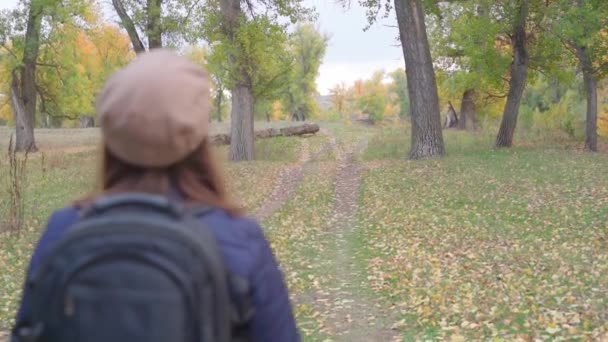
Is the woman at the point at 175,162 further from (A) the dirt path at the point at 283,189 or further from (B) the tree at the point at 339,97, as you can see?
(B) the tree at the point at 339,97

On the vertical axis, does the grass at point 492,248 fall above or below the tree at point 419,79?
below

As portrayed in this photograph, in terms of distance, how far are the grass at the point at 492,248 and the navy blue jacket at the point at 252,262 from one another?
15.2 ft

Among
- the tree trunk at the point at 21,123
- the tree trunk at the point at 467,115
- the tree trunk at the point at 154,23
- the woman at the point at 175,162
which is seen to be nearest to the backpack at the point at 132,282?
the woman at the point at 175,162

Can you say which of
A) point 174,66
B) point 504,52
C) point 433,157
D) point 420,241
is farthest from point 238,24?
point 174,66

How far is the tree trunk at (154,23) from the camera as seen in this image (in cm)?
2405

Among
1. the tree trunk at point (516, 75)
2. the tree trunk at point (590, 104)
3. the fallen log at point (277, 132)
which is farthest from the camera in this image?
the fallen log at point (277, 132)

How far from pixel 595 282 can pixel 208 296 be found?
22.8ft

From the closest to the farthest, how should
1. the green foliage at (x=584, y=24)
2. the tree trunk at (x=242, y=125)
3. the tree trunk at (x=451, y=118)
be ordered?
the green foliage at (x=584, y=24), the tree trunk at (x=242, y=125), the tree trunk at (x=451, y=118)

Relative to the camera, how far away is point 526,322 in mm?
6391

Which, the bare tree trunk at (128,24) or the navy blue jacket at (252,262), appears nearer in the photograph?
the navy blue jacket at (252,262)

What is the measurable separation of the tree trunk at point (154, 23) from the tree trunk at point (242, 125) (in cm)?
319

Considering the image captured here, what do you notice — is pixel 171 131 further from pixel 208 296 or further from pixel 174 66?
pixel 208 296

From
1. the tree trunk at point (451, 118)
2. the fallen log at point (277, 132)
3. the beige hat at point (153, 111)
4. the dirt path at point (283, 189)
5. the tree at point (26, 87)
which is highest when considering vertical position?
the tree at point (26, 87)

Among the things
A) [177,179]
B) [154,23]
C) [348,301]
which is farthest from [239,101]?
[177,179]
